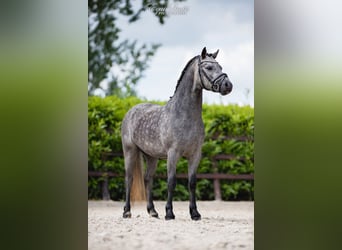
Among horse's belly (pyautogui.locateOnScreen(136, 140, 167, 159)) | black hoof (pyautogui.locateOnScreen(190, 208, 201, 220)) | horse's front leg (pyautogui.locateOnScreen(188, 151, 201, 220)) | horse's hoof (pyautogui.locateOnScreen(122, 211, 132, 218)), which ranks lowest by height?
horse's hoof (pyautogui.locateOnScreen(122, 211, 132, 218))

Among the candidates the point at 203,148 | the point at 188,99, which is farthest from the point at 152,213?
the point at 203,148

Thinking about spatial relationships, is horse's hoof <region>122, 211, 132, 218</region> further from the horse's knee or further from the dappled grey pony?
the horse's knee

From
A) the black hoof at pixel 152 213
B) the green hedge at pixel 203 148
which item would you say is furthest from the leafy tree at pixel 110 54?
the black hoof at pixel 152 213

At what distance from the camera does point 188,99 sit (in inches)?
159

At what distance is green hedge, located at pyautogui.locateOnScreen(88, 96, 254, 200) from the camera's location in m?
5.75

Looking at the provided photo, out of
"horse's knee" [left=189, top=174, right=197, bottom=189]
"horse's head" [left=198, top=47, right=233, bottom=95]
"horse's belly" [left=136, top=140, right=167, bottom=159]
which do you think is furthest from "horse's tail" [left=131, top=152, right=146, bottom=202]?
"horse's head" [left=198, top=47, right=233, bottom=95]

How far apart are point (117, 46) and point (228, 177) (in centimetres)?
224

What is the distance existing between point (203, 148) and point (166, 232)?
95.2 inches

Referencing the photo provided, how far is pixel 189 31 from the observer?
15.1 ft

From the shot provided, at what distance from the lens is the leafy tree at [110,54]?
5.56 metres

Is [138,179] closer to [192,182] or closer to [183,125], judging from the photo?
[192,182]

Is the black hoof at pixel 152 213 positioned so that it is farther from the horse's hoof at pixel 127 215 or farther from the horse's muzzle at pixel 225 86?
the horse's muzzle at pixel 225 86

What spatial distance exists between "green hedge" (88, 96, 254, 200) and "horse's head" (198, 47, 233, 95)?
2020 mm
